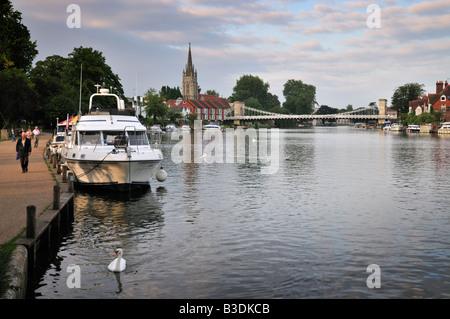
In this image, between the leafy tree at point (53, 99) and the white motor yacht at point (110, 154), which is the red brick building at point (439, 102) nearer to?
the leafy tree at point (53, 99)

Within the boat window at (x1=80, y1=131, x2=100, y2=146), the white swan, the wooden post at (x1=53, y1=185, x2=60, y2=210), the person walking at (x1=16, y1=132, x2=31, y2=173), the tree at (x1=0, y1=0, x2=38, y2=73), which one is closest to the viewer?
the white swan

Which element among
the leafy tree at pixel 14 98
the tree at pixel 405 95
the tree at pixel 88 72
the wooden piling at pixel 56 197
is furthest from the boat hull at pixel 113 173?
the tree at pixel 405 95

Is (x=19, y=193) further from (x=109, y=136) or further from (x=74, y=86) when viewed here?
(x=74, y=86)

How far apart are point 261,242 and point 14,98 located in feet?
191

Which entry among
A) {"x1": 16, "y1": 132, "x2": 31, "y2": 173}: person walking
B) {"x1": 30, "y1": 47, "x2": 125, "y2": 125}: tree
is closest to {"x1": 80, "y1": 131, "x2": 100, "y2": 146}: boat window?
{"x1": 16, "y1": 132, "x2": 31, "y2": 173}: person walking

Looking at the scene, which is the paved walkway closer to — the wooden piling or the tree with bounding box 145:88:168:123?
the wooden piling

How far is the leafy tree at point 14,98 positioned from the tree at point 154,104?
2534 inches

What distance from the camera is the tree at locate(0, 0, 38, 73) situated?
69250 mm

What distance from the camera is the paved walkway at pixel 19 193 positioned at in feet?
45.4

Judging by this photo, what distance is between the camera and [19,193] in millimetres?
19281

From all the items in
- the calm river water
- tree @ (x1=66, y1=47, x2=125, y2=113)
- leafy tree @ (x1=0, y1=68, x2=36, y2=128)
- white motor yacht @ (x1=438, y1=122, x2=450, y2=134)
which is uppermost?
tree @ (x1=66, y1=47, x2=125, y2=113)
